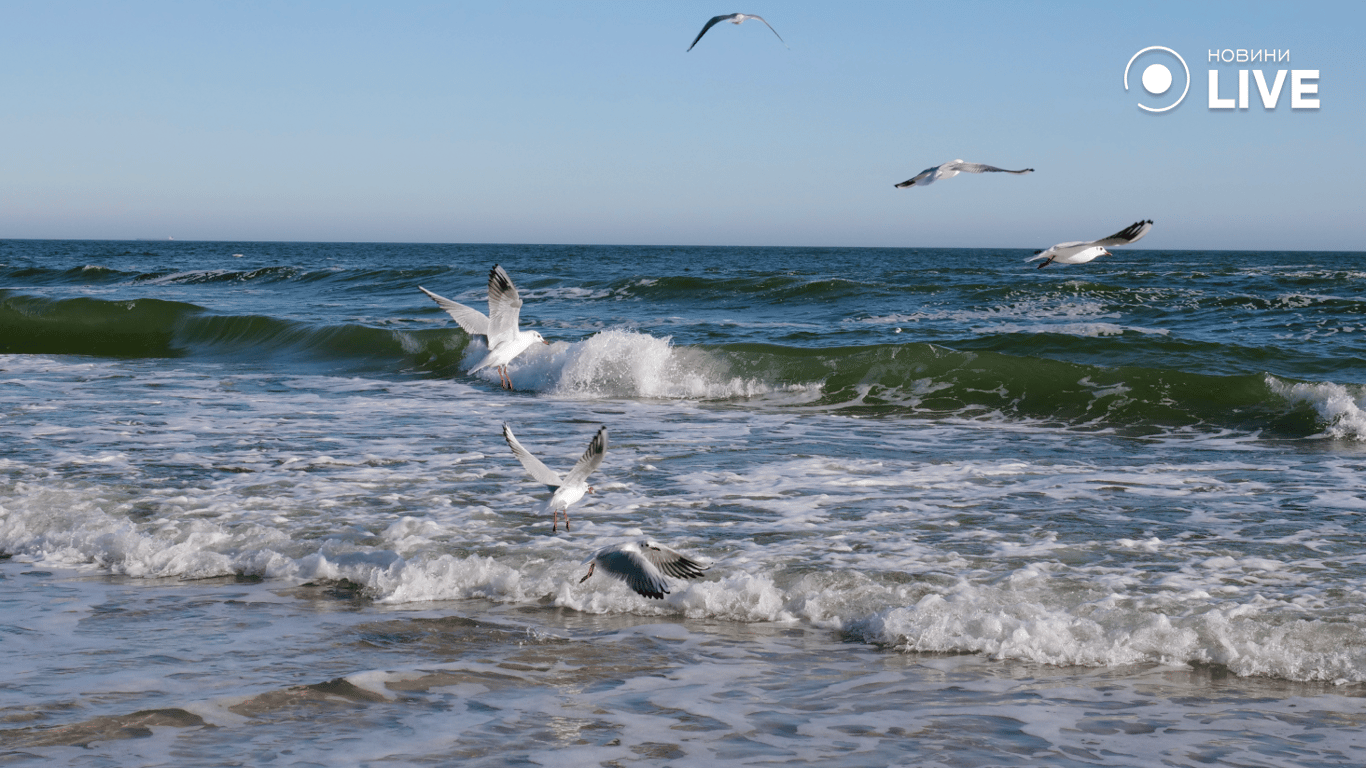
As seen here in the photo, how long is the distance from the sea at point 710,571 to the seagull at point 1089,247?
1.65 meters

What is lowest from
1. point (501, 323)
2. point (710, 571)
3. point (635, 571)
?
point (710, 571)

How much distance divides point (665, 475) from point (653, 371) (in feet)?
19.4

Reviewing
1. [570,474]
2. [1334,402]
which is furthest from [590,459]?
[1334,402]

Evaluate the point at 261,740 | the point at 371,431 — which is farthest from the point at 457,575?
the point at 371,431

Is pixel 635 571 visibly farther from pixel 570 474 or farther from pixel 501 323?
pixel 501 323

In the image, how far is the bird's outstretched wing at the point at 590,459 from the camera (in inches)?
180

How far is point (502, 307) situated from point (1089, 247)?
3.27m

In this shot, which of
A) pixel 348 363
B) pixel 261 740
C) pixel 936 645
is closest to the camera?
pixel 261 740

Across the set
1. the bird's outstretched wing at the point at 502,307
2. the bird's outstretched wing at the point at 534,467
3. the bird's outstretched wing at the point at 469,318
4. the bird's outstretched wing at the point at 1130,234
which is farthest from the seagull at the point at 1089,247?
the bird's outstretched wing at the point at 469,318

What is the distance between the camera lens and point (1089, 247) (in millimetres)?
5535

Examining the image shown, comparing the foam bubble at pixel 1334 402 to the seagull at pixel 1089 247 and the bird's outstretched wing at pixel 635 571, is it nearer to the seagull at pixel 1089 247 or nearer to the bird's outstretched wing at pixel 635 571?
the seagull at pixel 1089 247

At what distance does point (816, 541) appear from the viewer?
20.6 ft

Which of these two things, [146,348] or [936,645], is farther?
[146,348]

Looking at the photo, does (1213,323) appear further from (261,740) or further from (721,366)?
(261,740)
